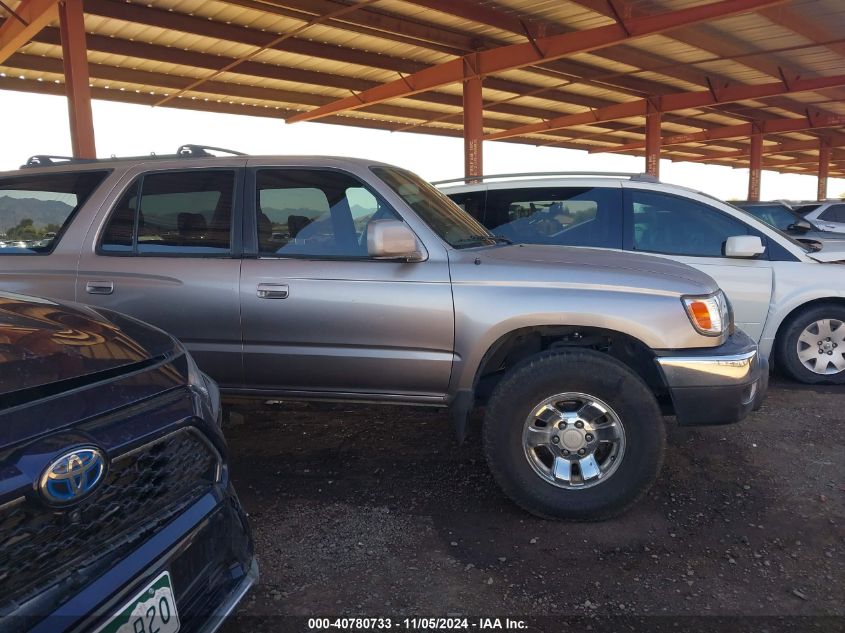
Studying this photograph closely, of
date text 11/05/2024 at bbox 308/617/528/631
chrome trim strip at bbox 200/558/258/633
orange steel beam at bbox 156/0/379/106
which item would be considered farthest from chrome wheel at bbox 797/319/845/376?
orange steel beam at bbox 156/0/379/106

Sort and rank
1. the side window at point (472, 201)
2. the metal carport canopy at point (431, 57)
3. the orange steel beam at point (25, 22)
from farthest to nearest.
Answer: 1. the metal carport canopy at point (431, 57)
2. the orange steel beam at point (25, 22)
3. the side window at point (472, 201)

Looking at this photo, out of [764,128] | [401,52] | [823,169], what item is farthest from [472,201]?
[823,169]

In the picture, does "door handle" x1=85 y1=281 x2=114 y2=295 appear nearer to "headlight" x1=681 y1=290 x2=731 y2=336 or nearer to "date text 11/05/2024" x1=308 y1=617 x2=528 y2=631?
"date text 11/05/2024" x1=308 y1=617 x2=528 y2=631

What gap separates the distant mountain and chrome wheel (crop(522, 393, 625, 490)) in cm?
309

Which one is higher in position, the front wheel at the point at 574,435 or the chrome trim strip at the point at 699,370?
the chrome trim strip at the point at 699,370

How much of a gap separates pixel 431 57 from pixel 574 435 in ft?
41.1

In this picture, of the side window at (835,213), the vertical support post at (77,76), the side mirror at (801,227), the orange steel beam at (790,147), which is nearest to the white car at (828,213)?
the side window at (835,213)

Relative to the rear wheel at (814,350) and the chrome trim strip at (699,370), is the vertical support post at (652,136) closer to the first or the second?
the rear wheel at (814,350)

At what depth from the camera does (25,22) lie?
31.2ft

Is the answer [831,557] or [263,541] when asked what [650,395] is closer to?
[831,557]

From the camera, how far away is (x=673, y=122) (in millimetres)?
22672

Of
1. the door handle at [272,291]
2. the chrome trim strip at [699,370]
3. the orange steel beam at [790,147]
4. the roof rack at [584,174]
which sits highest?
the orange steel beam at [790,147]

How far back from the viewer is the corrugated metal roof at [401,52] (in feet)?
34.7

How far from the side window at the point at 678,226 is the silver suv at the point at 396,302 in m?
1.86
